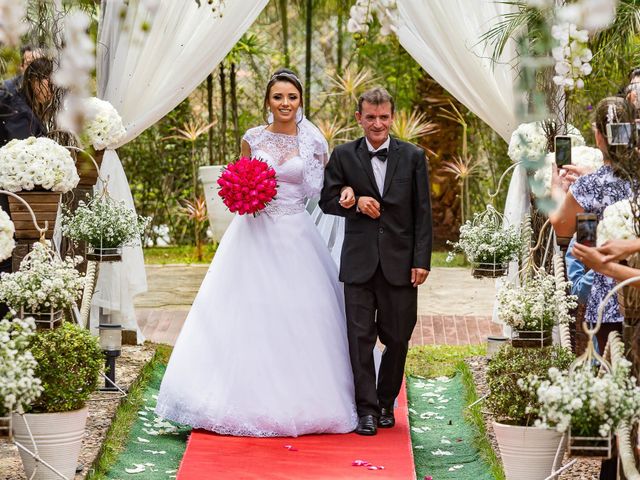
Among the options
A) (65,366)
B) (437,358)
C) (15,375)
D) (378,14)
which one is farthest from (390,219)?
(378,14)

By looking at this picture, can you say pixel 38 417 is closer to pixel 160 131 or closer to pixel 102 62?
pixel 102 62

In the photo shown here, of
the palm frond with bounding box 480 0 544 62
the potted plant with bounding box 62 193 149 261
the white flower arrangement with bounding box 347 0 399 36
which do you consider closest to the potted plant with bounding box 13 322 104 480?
the potted plant with bounding box 62 193 149 261

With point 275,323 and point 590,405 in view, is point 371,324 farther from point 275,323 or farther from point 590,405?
point 590,405

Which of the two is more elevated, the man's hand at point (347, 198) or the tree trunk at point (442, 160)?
the tree trunk at point (442, 160)

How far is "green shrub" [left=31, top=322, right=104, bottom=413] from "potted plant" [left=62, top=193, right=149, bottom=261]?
4.21ft

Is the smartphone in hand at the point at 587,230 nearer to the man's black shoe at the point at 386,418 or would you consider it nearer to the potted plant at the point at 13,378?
the potted plant at the point at 13,378

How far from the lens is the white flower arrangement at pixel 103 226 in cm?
624

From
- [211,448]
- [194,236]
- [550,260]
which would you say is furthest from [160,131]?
[211,448]

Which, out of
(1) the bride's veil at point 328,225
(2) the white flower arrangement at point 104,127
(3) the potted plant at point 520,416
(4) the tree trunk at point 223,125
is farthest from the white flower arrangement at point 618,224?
(4) the tree trunk at point 223,125

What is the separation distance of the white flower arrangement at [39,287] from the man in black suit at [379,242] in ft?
4.72

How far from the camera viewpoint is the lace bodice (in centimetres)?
605

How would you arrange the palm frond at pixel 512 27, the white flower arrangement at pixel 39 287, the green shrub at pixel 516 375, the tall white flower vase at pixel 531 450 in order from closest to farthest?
the tall white flower vase at pixel 531 450, the green shrub at pixel 516 375, the white flower arrangement at pixel 39 287, the palm frond at pixel 512 27

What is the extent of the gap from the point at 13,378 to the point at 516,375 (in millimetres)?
1968

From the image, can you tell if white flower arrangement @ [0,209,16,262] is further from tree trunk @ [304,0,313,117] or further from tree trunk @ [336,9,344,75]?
tree trunk @ [336,9,344,75]
